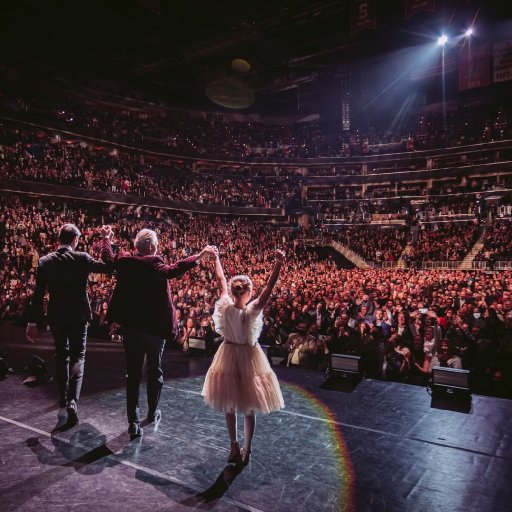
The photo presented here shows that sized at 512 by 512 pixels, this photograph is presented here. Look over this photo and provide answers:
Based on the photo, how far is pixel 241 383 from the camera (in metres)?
2.67

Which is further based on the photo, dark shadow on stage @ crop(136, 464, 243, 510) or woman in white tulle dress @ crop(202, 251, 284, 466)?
woman in white tulle dress @ crop(202, 251, 284, 466)

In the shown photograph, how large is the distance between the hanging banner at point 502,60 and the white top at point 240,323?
3067cm

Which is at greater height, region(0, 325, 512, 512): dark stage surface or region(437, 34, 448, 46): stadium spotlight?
region(437, 34, 448, 46): stadium spotlight

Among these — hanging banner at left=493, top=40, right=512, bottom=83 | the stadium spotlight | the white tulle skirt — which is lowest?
the white tulle skirt

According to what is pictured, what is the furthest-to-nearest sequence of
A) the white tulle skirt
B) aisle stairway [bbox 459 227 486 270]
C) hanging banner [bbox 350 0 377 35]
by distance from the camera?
aisle stairway [bbox 459 227 486 270], hanging banner [bbox 350 0 377 35], the white tulle skirt

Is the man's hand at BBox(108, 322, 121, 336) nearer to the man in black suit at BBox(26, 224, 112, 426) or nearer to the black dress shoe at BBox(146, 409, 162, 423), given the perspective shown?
the man in black suit at BBox(26, 224, 112, 426)

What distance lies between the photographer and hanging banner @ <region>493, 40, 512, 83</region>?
25.6 meters

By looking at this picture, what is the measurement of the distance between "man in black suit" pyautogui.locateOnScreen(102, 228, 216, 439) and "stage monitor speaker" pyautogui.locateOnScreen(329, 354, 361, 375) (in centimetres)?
274

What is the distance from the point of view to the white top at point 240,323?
271cm

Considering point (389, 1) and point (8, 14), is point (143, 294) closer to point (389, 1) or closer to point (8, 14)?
point (389, 1)

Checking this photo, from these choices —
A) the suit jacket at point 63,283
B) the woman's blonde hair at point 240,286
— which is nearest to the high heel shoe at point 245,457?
the woman's blonde hair at point 240,286

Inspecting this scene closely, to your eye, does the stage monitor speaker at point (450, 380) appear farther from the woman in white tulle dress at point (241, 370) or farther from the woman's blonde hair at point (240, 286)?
the woman's blonde hair at point (240, 286)

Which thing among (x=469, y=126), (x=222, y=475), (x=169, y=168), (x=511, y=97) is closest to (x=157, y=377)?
(x=222, y=475)

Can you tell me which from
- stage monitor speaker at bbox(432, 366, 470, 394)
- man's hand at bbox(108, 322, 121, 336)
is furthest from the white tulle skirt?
man's hand at bbox(108, 322, 121, 336)
